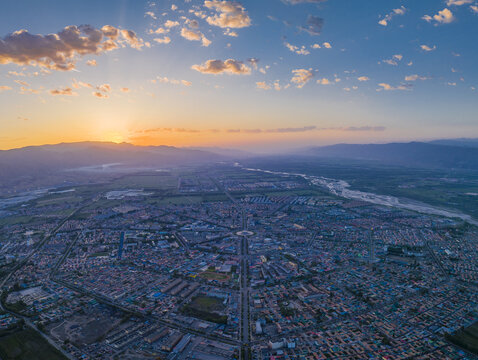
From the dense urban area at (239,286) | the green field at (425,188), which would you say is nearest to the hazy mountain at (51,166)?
the dense urban area at (239,286)

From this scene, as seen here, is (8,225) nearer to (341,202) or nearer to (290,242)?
(290,242)

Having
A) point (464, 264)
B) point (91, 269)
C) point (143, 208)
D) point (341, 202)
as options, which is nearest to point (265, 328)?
point (91, 269)

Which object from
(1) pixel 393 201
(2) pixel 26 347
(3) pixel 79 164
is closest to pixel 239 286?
(2) pixel 26 347

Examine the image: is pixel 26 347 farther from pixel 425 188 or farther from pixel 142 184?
pixel 425 188

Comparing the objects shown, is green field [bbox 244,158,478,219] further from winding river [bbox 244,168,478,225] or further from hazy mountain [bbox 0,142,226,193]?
hazy mountain [bbox 0,142,226,193]

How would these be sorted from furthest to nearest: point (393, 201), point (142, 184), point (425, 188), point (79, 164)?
point (79, 164)
point (142, 184)
point (425, 188)
point (393, 201)

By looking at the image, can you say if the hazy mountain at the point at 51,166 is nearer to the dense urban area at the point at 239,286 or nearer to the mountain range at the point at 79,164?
the mountain range at the point at 79,164

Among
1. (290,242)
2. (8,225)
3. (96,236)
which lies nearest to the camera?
(290,242)
